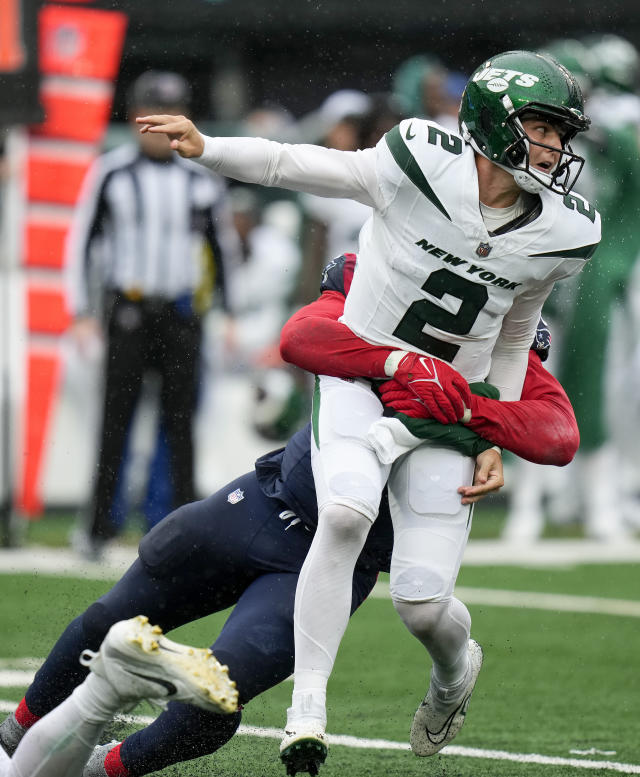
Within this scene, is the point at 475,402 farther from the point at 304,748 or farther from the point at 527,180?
the point at 304,748

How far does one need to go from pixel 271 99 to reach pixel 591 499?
21.3ft

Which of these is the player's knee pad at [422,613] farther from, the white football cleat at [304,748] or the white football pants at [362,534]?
the white football cleat at [304,748]

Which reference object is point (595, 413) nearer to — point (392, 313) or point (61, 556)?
point (61, 556)

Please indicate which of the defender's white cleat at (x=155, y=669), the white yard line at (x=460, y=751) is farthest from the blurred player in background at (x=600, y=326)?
the defender's white cleat at (x=155, y=669)

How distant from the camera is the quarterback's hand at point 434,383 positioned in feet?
12.0

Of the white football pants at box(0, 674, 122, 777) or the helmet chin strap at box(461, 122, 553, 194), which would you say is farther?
the helmet chin strap at box(461, 122, 553, 194)

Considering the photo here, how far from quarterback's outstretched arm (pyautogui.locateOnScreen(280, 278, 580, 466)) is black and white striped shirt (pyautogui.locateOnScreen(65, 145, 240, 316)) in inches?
149

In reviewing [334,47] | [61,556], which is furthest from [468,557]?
[334,47]

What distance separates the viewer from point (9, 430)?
8.66m

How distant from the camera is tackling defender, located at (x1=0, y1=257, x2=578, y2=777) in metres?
3.59

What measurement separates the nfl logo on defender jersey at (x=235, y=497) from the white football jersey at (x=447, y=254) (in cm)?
48

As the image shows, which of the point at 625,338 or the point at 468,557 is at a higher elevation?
the point at 625,338

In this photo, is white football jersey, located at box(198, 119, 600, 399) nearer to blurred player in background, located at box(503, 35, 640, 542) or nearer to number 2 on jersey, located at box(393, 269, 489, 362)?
number 2 on jersey, located at box(393, 269, 489, 362)

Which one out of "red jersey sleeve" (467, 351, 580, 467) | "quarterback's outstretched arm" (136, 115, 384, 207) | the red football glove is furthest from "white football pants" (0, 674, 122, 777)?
"quarterback's outstretched arm" (136, 115, 384, 207)
